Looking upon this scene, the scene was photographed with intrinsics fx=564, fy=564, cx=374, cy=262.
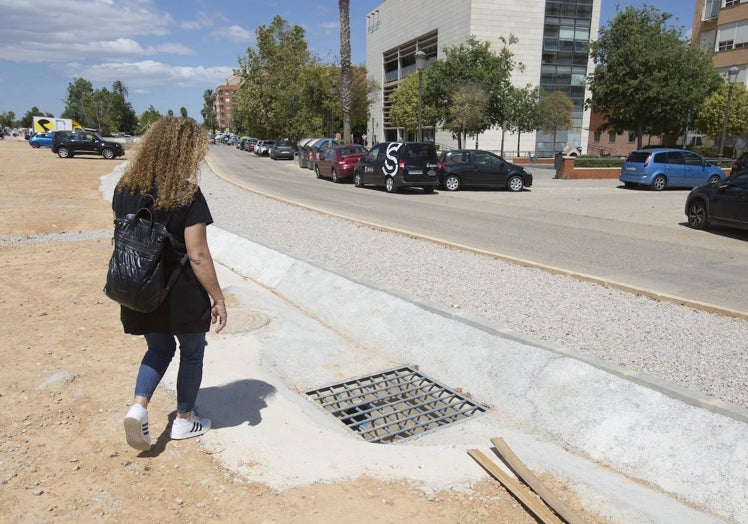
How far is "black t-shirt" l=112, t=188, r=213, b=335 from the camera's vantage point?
3111mm

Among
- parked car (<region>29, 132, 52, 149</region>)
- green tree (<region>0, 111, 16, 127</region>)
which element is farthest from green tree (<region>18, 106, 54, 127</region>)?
parked car (<region>29, 132, 52, 149</region>)

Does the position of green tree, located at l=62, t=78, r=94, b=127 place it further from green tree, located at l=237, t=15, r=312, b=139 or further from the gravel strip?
the gravel strip

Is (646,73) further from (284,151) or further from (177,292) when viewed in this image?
(177,292)

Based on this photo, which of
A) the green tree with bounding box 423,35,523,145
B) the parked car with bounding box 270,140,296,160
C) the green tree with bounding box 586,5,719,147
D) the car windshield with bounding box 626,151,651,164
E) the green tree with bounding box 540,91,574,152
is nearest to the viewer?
the car windshield with bounding box 626,151,651,164

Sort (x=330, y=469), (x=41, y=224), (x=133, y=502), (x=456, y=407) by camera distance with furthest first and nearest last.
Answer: (x=41, y=224) < (x=456, y=407) < (x=330, y=469) < (x=133, y=502)

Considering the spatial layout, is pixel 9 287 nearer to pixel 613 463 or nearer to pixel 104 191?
pixel 613 463

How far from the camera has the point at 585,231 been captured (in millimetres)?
11867

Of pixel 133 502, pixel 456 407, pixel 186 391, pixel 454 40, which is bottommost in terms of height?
pixel 456 407

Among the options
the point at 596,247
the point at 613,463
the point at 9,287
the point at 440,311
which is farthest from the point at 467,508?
the point at 596,247

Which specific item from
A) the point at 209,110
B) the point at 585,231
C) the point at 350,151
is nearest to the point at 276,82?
the point at 350,151

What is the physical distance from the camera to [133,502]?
290 cm

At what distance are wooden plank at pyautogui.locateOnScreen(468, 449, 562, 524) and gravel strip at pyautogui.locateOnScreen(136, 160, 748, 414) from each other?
152cm

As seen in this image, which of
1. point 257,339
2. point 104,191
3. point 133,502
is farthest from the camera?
point 104,191

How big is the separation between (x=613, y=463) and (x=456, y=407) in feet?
4.16
